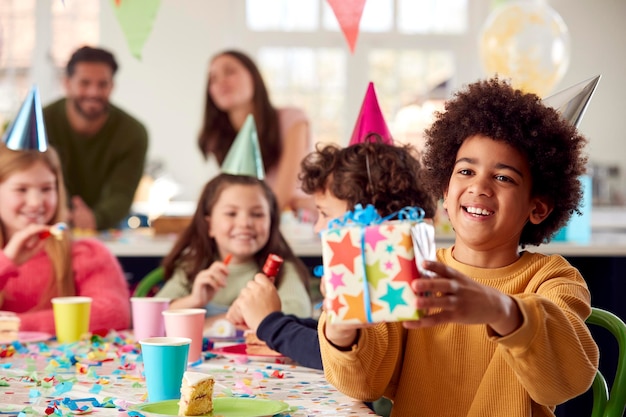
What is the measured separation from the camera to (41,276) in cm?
214

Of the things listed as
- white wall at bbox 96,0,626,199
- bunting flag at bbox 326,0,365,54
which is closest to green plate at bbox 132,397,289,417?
bunting flag at bbox 326,0,365,54

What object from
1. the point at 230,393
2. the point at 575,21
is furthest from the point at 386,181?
the point at 575,21

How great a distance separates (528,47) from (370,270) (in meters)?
3.88

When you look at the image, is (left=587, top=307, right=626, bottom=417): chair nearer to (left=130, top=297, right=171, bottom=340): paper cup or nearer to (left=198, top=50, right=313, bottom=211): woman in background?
(left=130, top=297, right=171, bottom=340): paper cup

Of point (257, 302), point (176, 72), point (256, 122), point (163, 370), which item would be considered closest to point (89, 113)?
point (256, 122)

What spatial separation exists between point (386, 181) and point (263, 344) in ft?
1.35

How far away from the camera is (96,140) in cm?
385

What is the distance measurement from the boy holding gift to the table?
0.26 feet

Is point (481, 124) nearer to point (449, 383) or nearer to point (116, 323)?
point (449, 383)

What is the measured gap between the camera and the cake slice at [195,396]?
1.10 metres

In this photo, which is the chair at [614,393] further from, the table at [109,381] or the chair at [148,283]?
the chair at [148,283]

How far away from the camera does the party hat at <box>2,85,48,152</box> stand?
6.89 ft

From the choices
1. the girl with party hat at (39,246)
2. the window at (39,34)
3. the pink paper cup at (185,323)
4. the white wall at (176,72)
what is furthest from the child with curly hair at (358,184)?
the window at (39,34)

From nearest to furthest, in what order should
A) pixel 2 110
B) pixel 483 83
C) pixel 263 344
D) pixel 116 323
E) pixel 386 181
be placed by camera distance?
pixel 483 83
pixel 263 344
pixel 386 181
pixel 116 323
pixel 2 110
